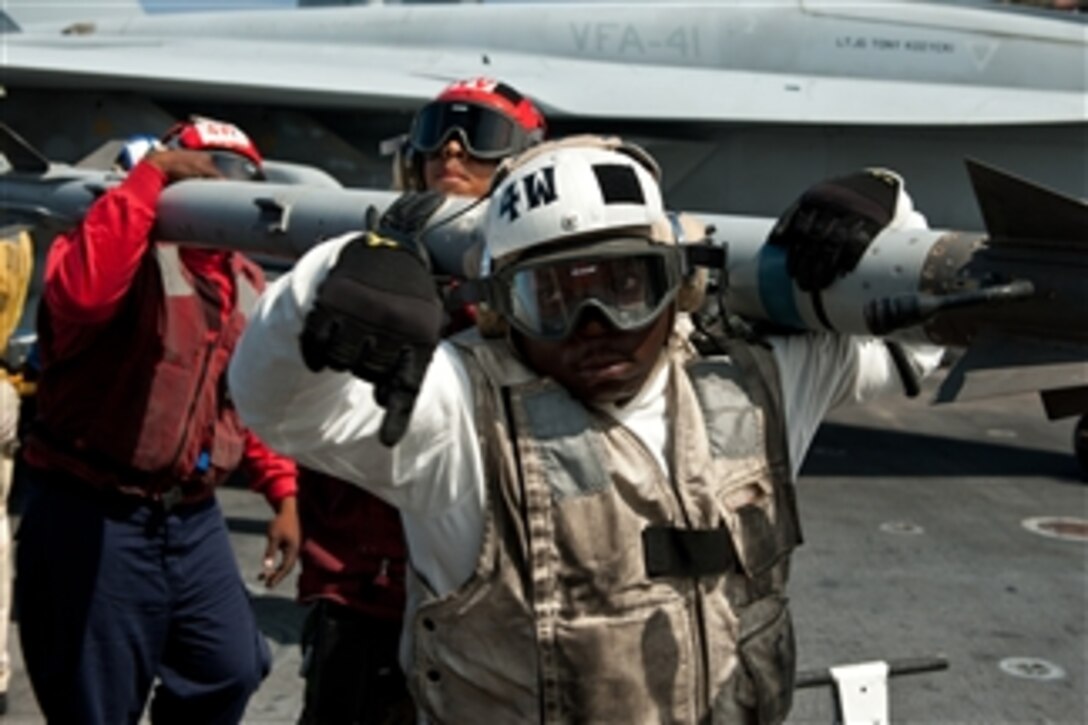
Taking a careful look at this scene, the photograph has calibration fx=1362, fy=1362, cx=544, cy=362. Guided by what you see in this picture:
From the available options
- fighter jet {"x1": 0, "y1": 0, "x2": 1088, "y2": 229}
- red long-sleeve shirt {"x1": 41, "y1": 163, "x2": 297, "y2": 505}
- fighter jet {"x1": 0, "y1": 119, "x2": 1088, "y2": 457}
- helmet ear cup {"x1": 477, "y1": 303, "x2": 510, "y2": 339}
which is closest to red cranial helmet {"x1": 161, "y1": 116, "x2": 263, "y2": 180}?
red long-sleeve shirt {"x1": 41, "y1": 163, "x2": 297, "y2": 505}

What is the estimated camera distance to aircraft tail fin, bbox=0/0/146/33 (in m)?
16.6

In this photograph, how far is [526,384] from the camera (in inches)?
81.0

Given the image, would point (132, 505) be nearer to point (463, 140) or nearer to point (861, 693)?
point (463, 140)

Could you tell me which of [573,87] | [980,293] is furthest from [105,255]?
[573,87]

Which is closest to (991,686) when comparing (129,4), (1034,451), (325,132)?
(1034,451)

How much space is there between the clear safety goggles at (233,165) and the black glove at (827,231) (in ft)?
5.49

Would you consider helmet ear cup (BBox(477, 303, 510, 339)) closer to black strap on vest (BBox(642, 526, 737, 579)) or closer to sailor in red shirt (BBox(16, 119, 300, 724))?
black strap on vest (BBox(642, 526, 737, 579))

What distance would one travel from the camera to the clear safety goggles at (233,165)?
3.40m

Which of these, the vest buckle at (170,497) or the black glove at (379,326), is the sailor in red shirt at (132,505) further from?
the black glove at (379,326)

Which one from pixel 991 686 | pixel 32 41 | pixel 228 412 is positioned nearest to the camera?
pixel 228 412

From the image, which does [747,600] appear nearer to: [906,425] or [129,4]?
[906,425]

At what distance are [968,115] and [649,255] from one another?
7.85 m

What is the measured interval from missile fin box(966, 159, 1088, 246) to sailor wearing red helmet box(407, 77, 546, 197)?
4.32 feet

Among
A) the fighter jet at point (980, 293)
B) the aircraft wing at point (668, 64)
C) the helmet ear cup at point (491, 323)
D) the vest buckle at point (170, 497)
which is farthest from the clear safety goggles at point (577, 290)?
the aircraft wing at point (668, 64)
